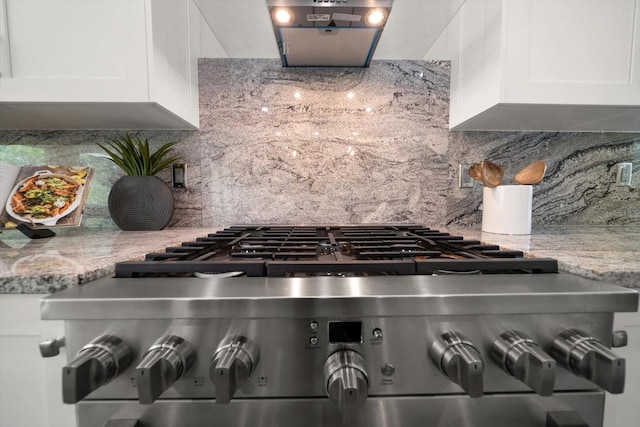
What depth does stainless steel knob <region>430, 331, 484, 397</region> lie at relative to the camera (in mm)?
377

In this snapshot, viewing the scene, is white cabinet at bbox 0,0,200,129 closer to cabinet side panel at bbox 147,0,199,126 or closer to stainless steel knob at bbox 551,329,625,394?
cabinet side panel at bbox 147,0,199,126

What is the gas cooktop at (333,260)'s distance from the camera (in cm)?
56

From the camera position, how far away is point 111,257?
649 mm

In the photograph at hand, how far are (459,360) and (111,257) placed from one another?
0.74 meters

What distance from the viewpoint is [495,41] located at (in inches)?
38.0

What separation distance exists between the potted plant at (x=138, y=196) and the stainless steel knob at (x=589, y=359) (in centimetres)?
128

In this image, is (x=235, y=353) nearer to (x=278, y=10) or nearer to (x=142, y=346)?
(x=142, y=346)

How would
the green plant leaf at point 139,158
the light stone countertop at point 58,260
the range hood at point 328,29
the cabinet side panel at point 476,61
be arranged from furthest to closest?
the green plant leaf at point 139,158, the cabinet side panel at point 476,61, the range hood at point 328,29, the light stone countertop at point 58,260

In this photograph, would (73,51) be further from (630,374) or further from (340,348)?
(630,374)

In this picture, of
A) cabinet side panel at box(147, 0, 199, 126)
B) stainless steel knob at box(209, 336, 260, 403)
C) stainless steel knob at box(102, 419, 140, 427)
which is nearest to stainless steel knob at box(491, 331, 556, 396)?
stainless steel knob at box(209, 336, 260, 403)

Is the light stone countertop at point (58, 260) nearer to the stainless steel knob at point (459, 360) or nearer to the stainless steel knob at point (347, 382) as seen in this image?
the stainless steel knob at point (347, 382)

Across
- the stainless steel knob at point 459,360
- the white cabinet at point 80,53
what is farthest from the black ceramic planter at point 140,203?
the stainless steel knob at point 459,360

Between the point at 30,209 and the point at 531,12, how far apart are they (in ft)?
6.05

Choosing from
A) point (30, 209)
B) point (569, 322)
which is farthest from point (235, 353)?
point (30, 209)
